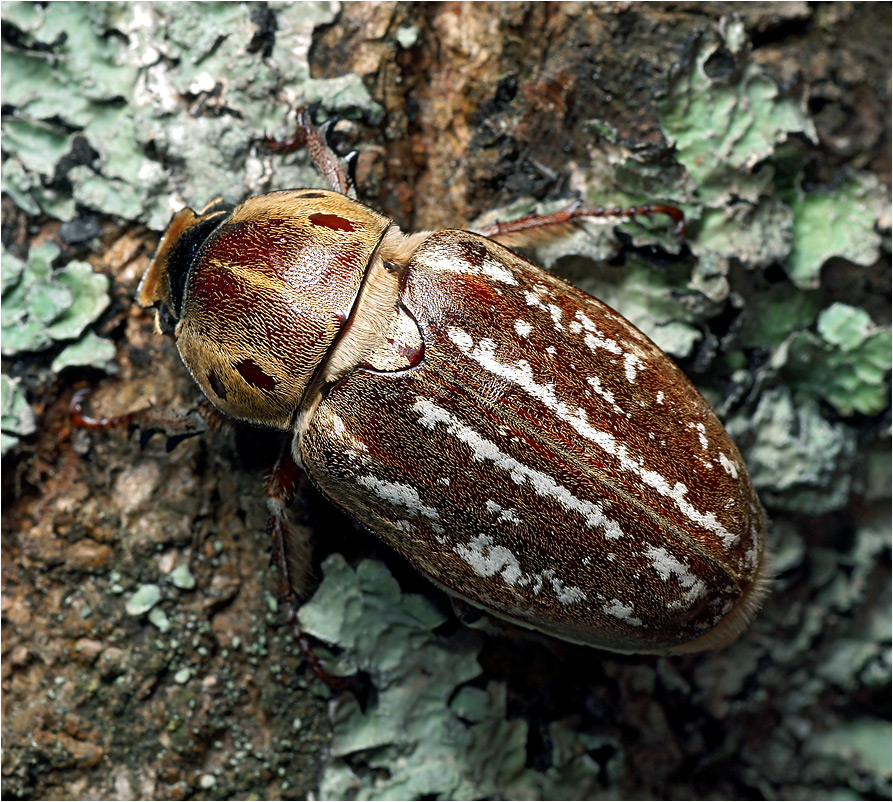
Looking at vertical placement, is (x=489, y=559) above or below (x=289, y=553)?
above

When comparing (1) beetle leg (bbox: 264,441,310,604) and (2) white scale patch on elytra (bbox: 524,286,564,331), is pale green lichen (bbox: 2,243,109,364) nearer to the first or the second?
(1) beetle leg (bbox: 264,441,310,604)

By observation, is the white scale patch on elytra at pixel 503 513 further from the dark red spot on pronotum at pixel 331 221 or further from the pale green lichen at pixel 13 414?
the pale green lichen at pixel 13 414

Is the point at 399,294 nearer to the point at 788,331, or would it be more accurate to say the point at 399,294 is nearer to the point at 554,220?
the point at 554,220

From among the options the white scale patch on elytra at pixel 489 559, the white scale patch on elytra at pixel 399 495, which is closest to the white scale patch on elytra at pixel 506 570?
the white scale patch on elytra at pixel 489 559

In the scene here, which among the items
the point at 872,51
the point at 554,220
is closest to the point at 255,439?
the point at 554,220

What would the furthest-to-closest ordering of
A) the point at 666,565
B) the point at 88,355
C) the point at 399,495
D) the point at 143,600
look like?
1. the point at 88,355
2. the point at 143,600
3. the point at 399,495
4. the point at 666,565

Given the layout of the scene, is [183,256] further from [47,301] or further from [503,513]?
[503,513]

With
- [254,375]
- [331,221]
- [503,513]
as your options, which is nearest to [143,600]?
[254,375]
